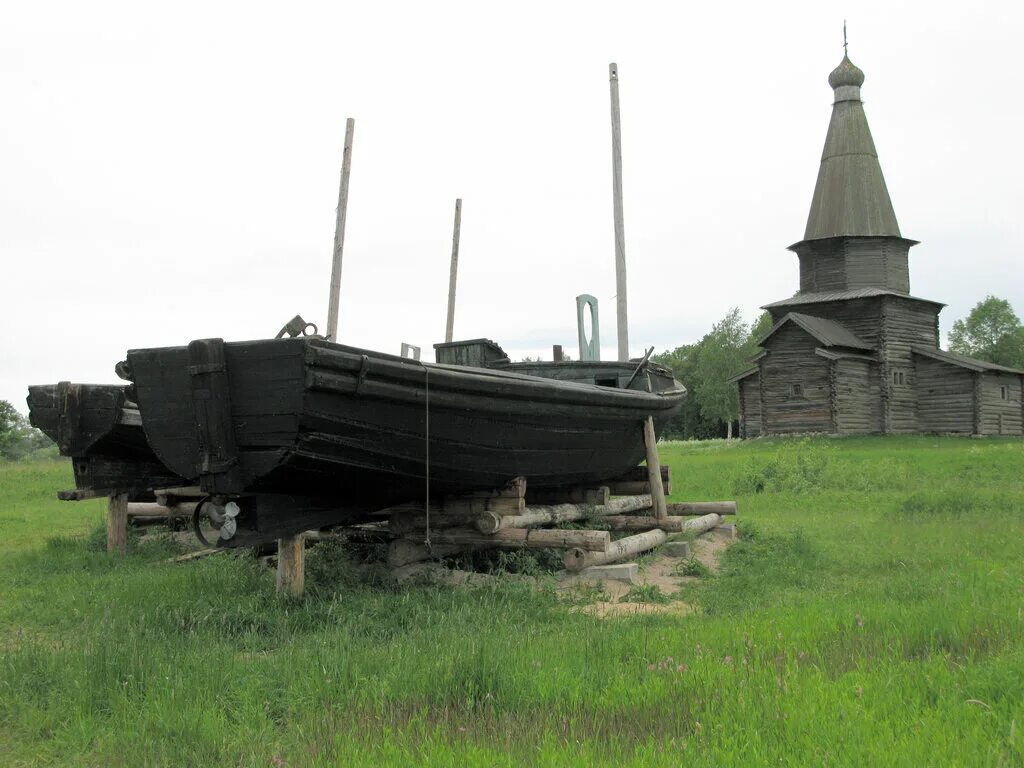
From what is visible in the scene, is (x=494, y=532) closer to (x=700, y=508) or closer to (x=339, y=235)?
(x=700, y=508)

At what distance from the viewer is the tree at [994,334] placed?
74.8 m

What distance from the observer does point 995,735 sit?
3449 mm

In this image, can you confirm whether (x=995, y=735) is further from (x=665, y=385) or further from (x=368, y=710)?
(x=665, y=385)

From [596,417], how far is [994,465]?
56.9 feet

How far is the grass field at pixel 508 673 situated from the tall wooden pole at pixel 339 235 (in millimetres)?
11567

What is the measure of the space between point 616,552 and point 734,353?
6760 cm

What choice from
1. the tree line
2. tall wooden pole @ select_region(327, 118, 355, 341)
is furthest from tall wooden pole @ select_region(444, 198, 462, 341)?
the tree line

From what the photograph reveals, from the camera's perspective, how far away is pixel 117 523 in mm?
10406

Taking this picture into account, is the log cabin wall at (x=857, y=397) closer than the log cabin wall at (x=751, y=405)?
Yes

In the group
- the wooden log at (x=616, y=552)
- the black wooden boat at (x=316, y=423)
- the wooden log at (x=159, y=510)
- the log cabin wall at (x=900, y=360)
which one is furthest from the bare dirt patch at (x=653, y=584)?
the log cabin wall at (x=900, y=360)

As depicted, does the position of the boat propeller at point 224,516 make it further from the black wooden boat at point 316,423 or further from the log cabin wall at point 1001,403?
the log cabin wall at point 1001,403

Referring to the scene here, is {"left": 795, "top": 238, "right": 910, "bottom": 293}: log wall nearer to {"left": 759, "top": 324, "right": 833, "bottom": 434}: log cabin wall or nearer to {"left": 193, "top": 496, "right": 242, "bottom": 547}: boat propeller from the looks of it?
{"left": 759, "top": 324, "right": 833, "bottom": 434}: log cabin wall

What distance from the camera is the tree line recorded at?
7306 cm

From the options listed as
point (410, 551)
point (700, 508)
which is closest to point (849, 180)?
point (700, 508)
